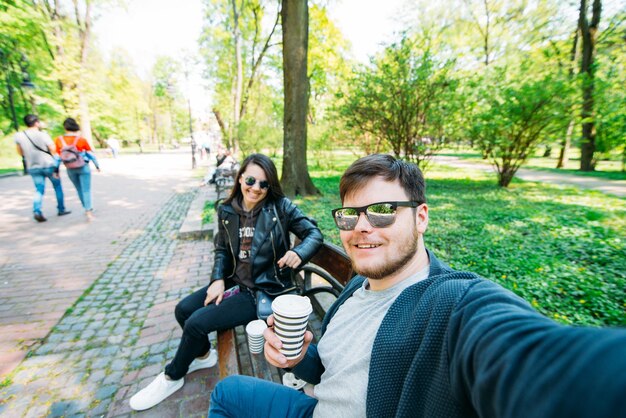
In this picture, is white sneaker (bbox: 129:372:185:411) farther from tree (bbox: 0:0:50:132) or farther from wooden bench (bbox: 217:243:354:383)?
tree (bbox: 0:0:50:132)

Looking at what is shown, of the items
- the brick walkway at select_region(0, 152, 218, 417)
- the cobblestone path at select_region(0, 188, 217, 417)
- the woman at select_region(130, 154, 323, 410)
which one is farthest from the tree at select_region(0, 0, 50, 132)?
the woman at select_region(130, 154, 323, 410)

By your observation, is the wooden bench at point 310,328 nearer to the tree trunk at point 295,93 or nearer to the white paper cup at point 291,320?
the white paper cup at point 291,320

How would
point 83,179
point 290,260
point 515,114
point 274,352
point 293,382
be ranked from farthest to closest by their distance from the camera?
point 515,114, point 83,179, point 290,260, point 293,382, point 274,352

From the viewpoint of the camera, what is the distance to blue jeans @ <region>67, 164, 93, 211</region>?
6.69 meters

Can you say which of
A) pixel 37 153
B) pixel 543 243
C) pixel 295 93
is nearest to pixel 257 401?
pixel 543 243

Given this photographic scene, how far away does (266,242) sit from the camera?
97.3 inches

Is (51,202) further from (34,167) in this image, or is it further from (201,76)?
(201,76)

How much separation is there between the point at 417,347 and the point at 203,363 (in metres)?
2.18

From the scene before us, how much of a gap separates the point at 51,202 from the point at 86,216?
8.64 ft

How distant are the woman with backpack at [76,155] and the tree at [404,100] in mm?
7677

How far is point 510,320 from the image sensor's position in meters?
0.70

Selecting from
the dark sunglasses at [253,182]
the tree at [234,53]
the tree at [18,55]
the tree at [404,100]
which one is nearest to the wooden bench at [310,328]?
the dark sunglasses at [253,182]

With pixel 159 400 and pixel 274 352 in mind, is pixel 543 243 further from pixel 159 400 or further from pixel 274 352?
pixel 159 400

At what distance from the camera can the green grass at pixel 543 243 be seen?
307cm
